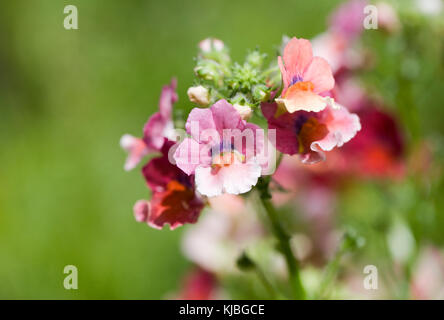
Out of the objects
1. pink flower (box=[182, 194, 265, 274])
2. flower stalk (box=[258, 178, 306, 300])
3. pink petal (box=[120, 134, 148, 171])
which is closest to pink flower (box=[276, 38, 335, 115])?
flower stalk (box=[258, 178, 306, 300])

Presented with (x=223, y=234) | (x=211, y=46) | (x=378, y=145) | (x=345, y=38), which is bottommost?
(x=223, y=234)

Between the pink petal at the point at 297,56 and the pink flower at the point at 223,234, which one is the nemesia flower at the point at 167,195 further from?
the pink flower at the point at 223,234

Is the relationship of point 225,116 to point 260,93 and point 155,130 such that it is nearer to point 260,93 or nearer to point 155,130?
point 260,93

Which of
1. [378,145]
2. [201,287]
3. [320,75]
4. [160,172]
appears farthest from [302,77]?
[201,287]

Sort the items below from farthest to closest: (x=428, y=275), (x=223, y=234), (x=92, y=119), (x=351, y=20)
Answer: (x=92, y=119) → (x=223, y=234) → (x=428, y=275) → (x=351, y=20)
